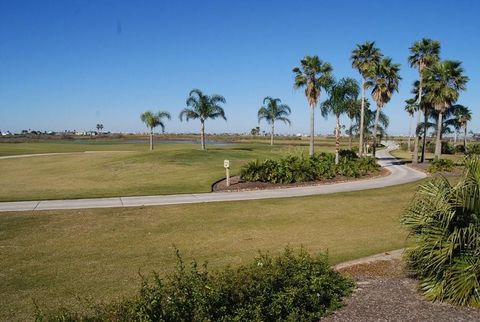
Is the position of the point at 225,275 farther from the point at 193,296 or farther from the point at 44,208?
the point at 44,208

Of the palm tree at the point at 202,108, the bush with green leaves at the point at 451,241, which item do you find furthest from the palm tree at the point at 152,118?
the bush with green leaves at the point at 451,241

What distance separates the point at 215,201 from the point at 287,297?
13533mm

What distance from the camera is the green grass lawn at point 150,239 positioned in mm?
9055

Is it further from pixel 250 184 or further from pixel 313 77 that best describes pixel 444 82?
pixel 250 184

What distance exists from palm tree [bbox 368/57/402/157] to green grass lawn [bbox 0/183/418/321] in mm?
24526

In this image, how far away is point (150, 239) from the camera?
1305cm

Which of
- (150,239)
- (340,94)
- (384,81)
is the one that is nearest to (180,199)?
(150,239)

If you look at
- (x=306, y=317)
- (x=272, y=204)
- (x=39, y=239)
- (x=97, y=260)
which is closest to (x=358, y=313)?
(x=306, y=317)

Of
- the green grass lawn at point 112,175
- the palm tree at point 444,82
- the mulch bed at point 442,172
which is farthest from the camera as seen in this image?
the palm tree at point 444,82

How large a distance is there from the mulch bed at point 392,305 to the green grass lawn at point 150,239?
2295 millimetres

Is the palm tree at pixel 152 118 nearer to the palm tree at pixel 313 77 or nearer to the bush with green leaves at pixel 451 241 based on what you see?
the palm tree at pixel 313 77

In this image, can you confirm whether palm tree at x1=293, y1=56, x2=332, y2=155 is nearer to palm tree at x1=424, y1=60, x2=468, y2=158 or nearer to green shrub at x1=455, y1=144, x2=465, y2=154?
palm tree at x1=424, y1=60, x2=468, y2=158

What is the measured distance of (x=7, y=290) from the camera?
8.70m

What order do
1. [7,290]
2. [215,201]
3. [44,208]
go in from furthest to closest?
[215,201], [44,208], [7,290]
